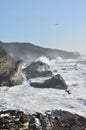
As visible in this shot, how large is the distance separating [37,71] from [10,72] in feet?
36.2

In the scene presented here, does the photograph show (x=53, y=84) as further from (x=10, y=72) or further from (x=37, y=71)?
(x=37, y=71)

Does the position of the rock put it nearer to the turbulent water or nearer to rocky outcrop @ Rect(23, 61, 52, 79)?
the turbulent water

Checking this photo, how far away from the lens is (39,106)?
42250 millimetres

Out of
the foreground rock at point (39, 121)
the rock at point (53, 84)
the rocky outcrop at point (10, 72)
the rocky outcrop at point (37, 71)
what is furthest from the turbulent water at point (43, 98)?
the rocky outcrop at point (37, 71)

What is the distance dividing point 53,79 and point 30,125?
2231 cm

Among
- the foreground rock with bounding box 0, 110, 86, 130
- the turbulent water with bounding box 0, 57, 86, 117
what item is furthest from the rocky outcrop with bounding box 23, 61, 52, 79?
the foreground rock with bounding box 0, 110, 86, 130

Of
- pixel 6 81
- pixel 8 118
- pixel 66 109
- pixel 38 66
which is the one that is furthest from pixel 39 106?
pixel 38 66

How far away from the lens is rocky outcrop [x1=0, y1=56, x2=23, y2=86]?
178ft

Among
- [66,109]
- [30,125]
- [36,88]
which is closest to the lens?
[30,125]

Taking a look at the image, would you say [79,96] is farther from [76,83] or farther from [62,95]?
[76,83]

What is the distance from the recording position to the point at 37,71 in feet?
218

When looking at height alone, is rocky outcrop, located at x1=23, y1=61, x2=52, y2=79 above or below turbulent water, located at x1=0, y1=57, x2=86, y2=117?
below

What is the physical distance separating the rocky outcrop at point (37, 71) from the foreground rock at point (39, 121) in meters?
25.9

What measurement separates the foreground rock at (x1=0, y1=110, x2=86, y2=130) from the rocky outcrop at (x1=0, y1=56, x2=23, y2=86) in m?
16.6
